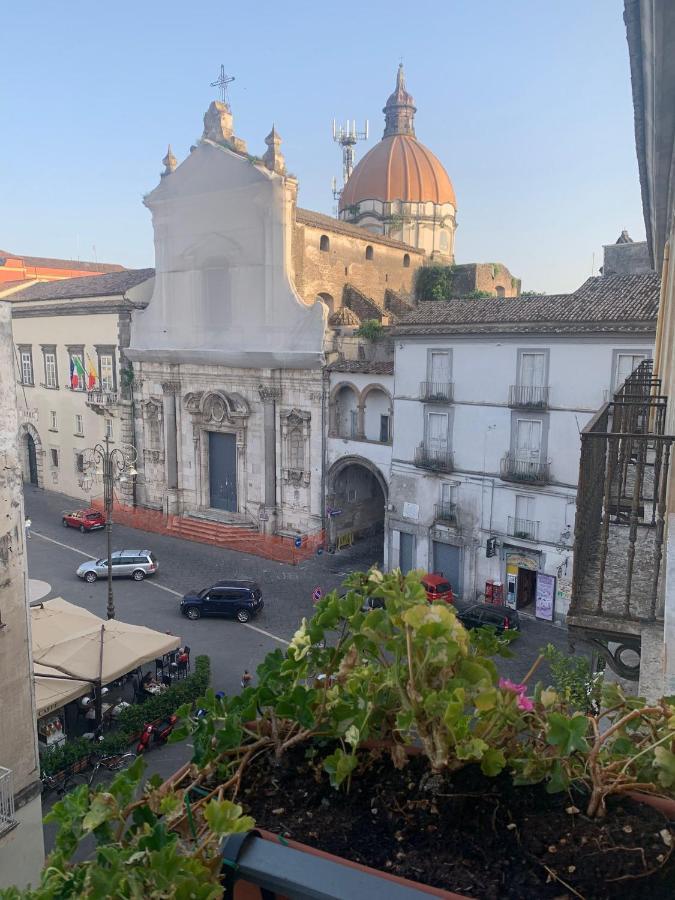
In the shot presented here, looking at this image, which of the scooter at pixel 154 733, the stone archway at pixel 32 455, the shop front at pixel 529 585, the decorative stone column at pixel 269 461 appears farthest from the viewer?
the stone archway at pixel 32 455

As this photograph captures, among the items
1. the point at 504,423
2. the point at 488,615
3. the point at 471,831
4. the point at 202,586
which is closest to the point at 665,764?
the point at 471,831

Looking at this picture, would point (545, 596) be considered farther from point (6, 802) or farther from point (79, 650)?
point (6, 802)

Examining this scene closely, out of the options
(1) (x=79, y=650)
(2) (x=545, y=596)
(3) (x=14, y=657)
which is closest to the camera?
(3) (x=14, y=657)

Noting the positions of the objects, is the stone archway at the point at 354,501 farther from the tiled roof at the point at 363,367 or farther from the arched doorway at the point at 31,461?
the arched doorway at the point at 31,461

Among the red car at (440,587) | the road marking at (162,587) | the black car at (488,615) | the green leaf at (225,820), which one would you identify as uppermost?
the green leaf at (225,820)

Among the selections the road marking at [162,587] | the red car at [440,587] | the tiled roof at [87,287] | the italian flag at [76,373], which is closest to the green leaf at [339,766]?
the road marking at [162,587]

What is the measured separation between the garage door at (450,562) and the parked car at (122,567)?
34.0 feet

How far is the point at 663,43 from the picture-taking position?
125 inches

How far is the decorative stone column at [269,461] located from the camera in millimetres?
28625

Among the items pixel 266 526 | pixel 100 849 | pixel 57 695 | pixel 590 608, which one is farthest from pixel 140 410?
pixel 100 849

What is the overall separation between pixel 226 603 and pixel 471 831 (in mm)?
20572

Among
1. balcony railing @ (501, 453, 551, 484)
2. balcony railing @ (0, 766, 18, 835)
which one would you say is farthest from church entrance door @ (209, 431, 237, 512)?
balcony railing @ (0, 766, 18, 835)

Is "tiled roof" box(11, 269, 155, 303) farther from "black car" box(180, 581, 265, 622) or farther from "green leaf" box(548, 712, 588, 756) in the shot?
"green leaf" box(548, 712, 588, 756)

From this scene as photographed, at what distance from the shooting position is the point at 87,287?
118 ft
